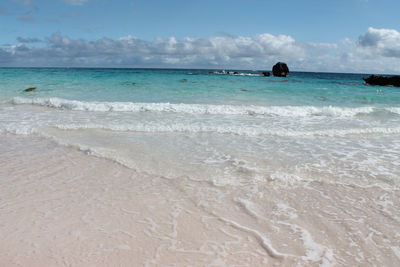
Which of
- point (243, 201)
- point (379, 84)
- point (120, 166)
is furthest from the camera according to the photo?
point (379, 84)

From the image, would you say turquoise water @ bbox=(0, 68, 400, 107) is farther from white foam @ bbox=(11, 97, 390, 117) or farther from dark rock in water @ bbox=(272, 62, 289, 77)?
dark rock in water @ bbox=(272, 62, 289, 77)

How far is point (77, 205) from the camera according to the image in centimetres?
435

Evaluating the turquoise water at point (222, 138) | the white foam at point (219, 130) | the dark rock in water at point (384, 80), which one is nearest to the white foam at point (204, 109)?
the turquoise water at point (222, 138)

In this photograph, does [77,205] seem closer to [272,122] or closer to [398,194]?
[398,194]

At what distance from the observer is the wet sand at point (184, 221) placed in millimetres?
3223

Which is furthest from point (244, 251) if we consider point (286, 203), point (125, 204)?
point (125, 204)

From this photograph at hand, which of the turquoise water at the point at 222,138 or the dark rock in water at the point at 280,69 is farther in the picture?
the dark rock in water at the point at 280,69

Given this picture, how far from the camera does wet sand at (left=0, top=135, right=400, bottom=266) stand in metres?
3.22

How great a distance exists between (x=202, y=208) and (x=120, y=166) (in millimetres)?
2478

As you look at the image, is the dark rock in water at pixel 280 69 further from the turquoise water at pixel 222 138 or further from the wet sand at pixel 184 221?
the wet sand at pixel 184 221

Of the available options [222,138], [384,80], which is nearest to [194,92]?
[222,138]

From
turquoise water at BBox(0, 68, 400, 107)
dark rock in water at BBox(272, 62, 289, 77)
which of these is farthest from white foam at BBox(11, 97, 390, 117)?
dark rock in water at BBox(272, 62, 289, 77)

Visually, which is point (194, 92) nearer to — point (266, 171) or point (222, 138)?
point (222, 138)

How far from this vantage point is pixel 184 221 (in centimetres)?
396
